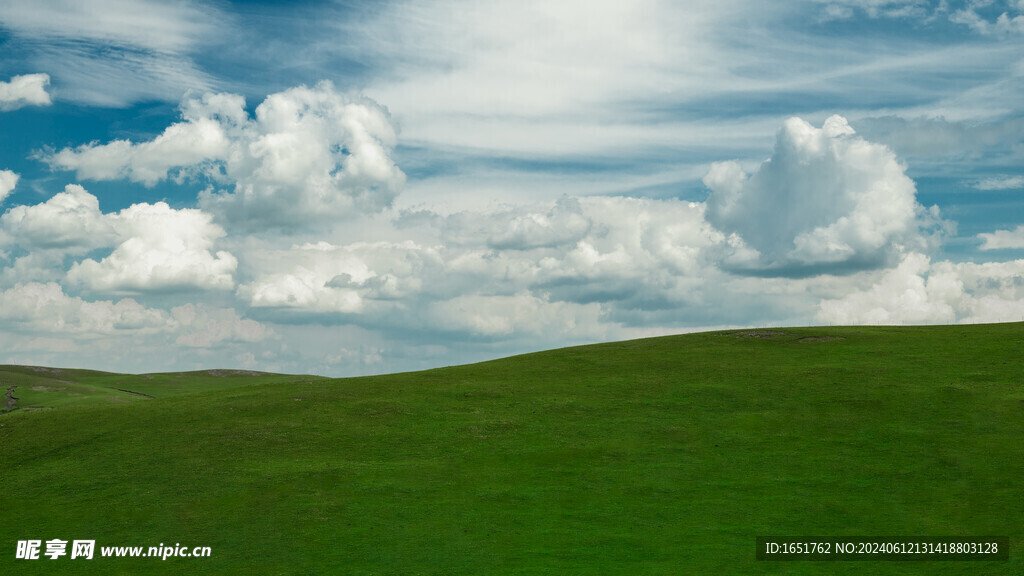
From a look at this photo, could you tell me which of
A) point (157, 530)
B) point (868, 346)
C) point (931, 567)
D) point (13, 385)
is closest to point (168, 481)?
point (157, 530)

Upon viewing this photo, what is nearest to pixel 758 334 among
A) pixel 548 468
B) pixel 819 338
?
pixel 819 338

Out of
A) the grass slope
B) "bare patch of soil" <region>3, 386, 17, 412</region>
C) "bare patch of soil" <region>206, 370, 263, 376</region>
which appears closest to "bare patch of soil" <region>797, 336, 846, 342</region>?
the grass slope

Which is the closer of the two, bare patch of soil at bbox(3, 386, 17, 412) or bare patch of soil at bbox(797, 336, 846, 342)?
bare patch of soil at bbox(797, 336, 846, 342)

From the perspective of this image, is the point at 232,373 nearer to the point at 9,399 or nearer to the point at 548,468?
the point at 9,399

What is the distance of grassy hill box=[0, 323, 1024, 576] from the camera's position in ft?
105

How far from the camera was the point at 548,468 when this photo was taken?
40844mm

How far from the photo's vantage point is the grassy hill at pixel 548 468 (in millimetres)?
31953

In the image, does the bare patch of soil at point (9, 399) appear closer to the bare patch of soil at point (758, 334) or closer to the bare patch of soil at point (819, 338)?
the bare patch of soil at point (758, 334)

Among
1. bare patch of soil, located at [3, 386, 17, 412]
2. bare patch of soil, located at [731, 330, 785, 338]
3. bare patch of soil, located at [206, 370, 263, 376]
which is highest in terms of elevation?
bare patch of soil, located at [731, 330, 785, 338]

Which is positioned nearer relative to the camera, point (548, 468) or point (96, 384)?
point (548, 468)

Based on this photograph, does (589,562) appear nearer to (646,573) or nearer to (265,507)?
(646,573)

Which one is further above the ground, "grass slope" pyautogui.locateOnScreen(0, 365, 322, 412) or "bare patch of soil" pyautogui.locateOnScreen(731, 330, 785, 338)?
"bare patch of soil" pyautogui.locateOnScreen(731, 330, 785, 338)

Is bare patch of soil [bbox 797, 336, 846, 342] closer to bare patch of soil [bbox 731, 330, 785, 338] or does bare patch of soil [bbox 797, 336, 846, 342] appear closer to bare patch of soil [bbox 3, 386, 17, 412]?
bare patch of soil [bbox 731, 330, 785, 338]

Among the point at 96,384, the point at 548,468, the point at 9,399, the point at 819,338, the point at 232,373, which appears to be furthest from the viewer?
the point at 232,373
